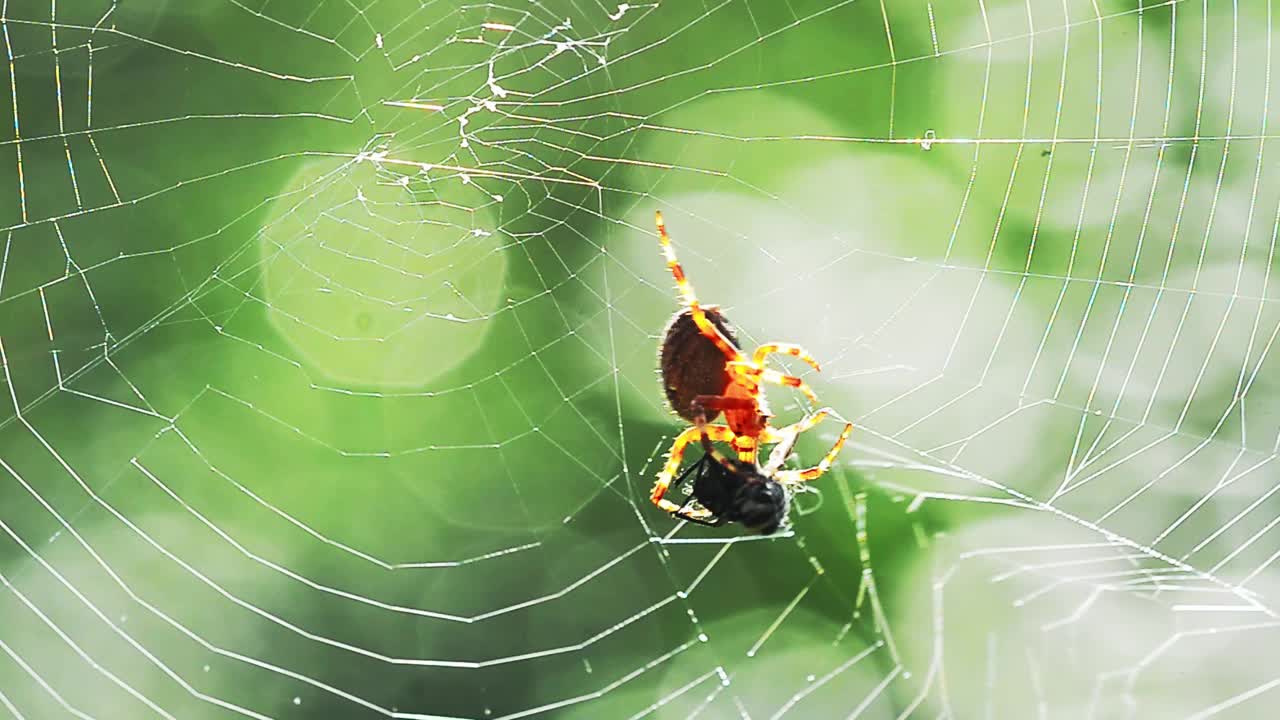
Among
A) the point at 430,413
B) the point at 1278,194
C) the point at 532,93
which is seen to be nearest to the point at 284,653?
the point at 430,413

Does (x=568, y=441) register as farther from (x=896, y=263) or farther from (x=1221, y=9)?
(x=1221, y=9)

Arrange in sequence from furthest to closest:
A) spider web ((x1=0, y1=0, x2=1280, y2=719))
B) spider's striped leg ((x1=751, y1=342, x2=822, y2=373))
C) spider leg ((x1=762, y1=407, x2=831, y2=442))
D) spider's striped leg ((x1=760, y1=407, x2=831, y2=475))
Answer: spider web ((x1=0, y1=0, x2=1280, y2=719)) < spider's striped leg ((x1=760, y1=407, x2=831, y2=475)) < spider leg ((x1=762, y1=407, x2=831, y2=442)) < spider's striped leg ((x1=751, y1=342, x2=822, y2=373))

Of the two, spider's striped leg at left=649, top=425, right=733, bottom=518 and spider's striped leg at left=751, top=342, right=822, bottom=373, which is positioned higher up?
spider's striped leg at left=751, top=342, right=822, bottom=373

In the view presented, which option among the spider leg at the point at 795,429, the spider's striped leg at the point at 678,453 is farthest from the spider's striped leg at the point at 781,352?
the spider's striped leg at the point at 678,453

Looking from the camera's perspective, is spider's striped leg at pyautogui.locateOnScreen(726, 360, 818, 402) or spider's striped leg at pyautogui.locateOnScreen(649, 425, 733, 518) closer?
spider's striped leg at pyautogui.locateOnScreen(726, 360, 818, 402)

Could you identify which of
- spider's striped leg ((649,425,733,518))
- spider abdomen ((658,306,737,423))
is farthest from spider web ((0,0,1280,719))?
spider abdomen ((658,306,737,423))

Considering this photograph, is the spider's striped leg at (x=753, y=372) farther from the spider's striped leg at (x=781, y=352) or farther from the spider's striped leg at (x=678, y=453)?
the spider's striped leg at (x=678, y=453)

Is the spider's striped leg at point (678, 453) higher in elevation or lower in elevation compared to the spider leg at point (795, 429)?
lower

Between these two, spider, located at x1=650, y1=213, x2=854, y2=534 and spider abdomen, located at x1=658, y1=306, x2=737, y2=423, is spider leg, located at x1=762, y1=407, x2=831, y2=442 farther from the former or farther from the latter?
spider abdomen, located at x1=658, y1=306, x2=737, y2=423
